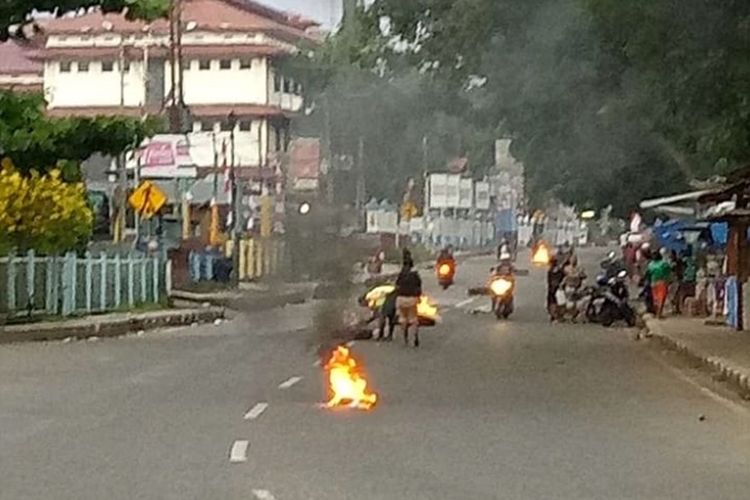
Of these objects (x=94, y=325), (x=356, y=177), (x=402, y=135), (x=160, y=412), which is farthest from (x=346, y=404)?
(x=402, y=135)

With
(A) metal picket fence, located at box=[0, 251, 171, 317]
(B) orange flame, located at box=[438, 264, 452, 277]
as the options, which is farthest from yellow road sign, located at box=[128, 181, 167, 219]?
(B) orange flame, located at box=[438, 264, 452, 277]

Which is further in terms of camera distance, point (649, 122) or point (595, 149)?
point (595, 149)

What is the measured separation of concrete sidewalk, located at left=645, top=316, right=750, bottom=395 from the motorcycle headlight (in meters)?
3.82

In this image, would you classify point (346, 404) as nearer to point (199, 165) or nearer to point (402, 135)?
point (199, 165)

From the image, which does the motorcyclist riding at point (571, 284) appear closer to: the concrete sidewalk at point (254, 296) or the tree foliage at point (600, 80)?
the tree foliage at point (600, 80)

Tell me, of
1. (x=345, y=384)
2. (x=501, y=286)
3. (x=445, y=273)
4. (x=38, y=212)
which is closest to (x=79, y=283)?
(x=38, y=212)

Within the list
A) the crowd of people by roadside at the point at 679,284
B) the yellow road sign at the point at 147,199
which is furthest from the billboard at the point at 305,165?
the crowd of people by roadside at the point at 679,284

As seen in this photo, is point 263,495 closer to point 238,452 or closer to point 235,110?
point 238,452

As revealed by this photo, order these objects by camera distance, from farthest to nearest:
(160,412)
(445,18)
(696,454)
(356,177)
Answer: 1. (445,18)
2. (356,177)
3. (160,412)
4. (696,454)

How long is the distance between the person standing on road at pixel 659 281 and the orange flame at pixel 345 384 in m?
26.3

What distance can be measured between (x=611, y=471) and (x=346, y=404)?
23.1 feet

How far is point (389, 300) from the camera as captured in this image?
37.5m

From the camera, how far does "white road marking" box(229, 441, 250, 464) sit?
54.6ft

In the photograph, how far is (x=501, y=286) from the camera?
167 feet
